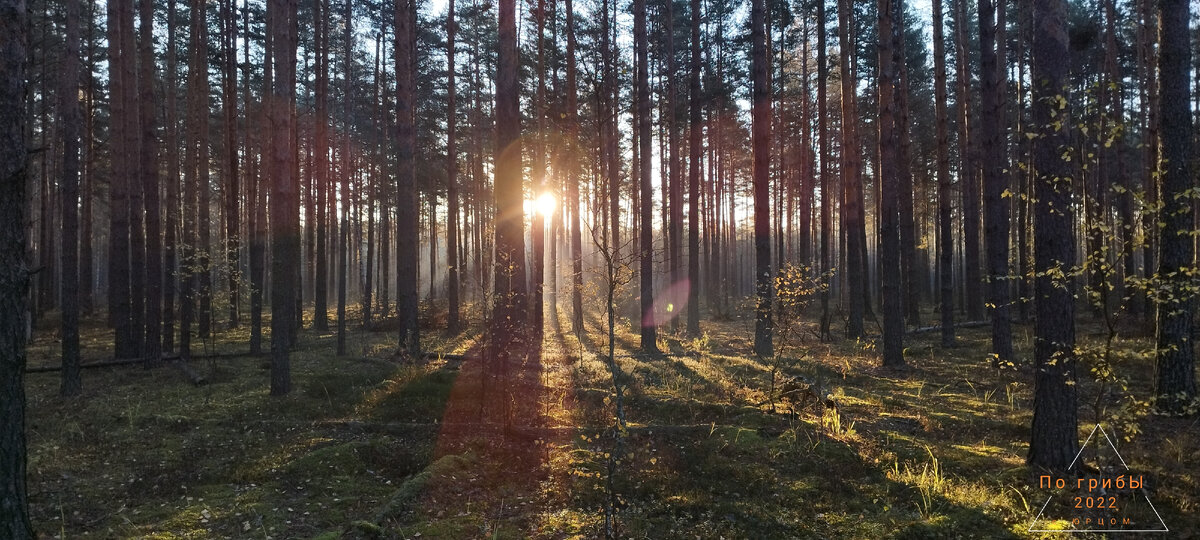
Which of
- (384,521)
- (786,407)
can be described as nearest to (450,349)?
(786,407)

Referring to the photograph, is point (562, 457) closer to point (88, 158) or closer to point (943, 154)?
point (943, 154)

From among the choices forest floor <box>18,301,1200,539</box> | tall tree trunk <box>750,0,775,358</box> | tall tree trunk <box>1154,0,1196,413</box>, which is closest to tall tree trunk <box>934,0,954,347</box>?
forest floor <box>18,301,1200,539</box>

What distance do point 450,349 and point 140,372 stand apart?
6830 mm

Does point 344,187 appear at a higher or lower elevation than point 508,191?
higher

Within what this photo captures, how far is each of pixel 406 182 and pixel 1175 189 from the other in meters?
14.1

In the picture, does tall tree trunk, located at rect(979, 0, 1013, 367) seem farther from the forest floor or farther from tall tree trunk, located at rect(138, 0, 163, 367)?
tall tree trunk, located at rect(138, 0, 163, 367)

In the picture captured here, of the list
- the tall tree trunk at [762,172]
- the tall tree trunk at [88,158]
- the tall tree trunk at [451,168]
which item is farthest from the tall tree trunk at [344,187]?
the tall tree trunk at [762,172]

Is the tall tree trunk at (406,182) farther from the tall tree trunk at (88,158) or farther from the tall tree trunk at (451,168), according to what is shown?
the tall tree trunk at (88,158)

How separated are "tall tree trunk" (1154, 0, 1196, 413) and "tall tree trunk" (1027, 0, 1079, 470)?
2.90 meters

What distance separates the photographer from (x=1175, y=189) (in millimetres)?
6730

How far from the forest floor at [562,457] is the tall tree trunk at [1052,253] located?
382mm

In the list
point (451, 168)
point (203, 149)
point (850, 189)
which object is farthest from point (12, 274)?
point (850, 189)

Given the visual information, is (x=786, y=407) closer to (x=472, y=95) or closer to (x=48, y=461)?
(x=48, y=461)

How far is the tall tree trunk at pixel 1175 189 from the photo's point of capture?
6.73 m
